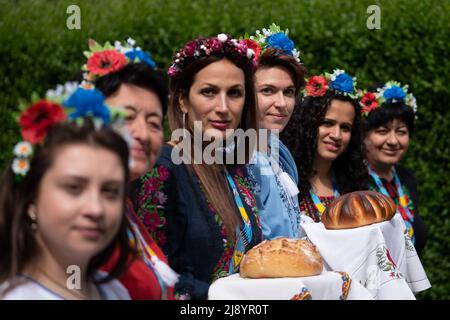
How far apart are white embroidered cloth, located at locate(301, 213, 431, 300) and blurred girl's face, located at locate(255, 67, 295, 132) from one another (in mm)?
788

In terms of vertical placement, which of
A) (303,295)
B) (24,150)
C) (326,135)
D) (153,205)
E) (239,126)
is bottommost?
(303,295)

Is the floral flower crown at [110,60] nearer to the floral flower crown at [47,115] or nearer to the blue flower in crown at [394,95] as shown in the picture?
the floral flower crown at [47,115]

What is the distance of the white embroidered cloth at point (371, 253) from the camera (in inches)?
139

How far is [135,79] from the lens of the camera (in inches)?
108

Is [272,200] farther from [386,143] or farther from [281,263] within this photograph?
[386,143]

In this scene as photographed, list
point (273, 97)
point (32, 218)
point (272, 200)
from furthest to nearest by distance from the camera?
point (273, 97) → point (272, 200) → point (32, 218)

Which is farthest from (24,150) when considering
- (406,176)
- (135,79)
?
(406,176)

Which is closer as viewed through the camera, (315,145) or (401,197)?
(315,145)

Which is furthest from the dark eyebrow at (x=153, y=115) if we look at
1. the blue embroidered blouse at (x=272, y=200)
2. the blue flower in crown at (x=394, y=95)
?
the blue flower in crown at (x=394, y=95)

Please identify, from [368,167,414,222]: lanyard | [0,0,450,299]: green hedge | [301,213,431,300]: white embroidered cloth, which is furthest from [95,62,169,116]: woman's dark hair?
[0,0,450,299]: green hedge

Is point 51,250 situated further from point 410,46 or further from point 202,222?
point 410,46

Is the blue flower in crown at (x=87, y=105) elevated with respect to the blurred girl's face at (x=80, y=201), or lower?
elevated

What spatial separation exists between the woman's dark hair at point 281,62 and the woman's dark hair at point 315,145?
1.79ft

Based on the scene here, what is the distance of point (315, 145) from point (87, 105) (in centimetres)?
314
